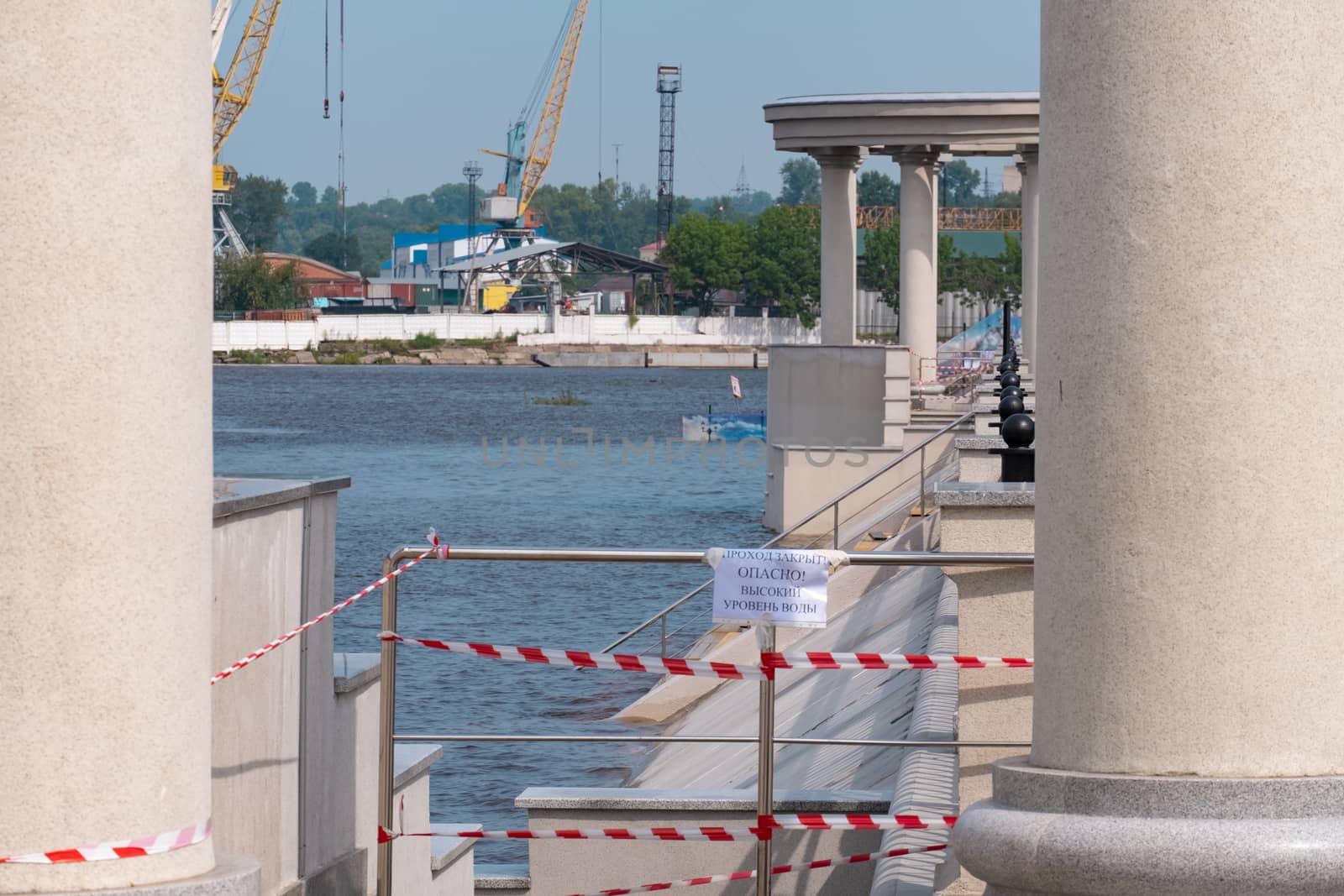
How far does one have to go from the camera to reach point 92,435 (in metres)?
4.41

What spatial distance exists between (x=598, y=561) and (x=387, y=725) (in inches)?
39.0

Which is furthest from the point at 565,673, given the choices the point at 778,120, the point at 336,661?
the point at 336,661

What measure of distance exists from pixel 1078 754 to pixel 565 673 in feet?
77.0

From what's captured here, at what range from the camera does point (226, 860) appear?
4.86 m

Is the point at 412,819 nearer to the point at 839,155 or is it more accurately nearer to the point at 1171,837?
the point at 1171,837

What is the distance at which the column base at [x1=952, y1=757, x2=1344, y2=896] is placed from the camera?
4.72 meters

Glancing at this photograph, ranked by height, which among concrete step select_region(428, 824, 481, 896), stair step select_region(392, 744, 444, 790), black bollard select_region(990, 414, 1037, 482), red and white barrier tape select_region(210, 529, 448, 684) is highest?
black bollard select_region(990, 414, 1037, 482)

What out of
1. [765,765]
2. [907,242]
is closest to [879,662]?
[765,765]

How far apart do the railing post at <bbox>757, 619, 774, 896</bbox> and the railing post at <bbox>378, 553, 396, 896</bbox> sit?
1.33 metres

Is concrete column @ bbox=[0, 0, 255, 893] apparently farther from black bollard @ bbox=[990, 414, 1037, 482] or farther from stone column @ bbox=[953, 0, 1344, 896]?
black bollard @ bbox=[990, 414, 1037, 482]

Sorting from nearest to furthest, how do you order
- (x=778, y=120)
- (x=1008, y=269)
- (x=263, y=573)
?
(x=263, y=573), (x=778, y=120), (x=1008, y=269)

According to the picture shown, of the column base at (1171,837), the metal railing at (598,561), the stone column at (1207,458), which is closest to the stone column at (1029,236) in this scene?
the metal railing at (598,561)

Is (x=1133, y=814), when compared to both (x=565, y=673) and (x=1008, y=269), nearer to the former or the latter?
(x=565, y=673)

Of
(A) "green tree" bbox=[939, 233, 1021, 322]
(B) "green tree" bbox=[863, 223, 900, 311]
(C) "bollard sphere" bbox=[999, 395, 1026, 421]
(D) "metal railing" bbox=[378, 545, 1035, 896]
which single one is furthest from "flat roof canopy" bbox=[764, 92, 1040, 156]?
(B) "green tree" bbox=[863, 223, 900, 311]
